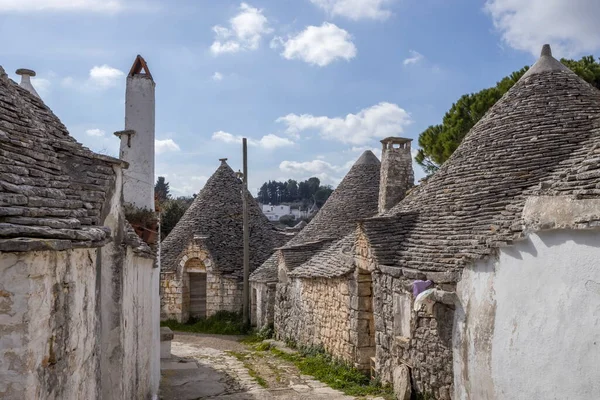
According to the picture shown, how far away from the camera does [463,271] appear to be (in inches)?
271

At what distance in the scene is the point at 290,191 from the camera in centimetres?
10375

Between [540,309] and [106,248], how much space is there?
4.15 meters

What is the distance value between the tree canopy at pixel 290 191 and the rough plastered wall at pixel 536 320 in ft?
286

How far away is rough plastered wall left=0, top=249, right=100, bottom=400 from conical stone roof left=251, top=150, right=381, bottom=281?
442 inches

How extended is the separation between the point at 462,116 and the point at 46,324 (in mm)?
16427

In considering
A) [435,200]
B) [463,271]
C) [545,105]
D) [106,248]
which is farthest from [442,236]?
[106,248]

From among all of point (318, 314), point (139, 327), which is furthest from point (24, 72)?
point (318, 314)

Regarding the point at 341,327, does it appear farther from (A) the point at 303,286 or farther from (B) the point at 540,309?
(B) the point at 540,309

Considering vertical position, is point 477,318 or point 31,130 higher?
point 31,130

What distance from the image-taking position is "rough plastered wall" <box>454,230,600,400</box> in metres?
4.62

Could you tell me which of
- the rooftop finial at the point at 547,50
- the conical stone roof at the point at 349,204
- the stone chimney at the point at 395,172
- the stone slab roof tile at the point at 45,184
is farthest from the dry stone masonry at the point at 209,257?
the stone slab roof tile at the point at 45,184

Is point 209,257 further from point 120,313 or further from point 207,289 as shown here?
point 120,313

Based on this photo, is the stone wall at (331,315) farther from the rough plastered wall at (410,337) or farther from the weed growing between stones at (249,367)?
the weed growing between stones at (249,367)

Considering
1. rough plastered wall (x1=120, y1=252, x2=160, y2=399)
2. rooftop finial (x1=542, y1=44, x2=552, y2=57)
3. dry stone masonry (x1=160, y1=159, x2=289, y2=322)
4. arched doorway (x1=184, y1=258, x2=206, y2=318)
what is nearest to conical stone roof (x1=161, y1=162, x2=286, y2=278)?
dry stone masonry (x1=160, y1=159, x2=289, y2=322)
